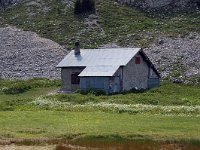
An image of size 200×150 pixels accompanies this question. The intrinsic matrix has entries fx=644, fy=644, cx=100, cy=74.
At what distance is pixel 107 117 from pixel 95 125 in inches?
210

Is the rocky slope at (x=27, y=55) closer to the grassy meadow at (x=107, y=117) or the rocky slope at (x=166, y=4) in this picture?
the grassy meadow at (x=107, y=117)

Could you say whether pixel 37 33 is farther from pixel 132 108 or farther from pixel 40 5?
pixel 132 108

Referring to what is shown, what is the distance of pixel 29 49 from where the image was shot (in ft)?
353

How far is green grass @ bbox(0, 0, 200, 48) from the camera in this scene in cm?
11144

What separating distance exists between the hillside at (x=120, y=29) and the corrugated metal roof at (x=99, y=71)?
422 inches

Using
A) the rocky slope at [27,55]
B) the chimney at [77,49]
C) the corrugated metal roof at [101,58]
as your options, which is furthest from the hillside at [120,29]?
the corrugated metal roof at [101,58]

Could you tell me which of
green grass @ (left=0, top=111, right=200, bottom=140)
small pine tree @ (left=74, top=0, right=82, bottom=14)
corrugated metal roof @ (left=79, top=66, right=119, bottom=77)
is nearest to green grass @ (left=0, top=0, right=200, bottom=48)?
small pine tree @ (left=74, top=0, right=82, bottom=14)

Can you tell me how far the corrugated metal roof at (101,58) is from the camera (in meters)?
84.9

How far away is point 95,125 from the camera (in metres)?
48.7

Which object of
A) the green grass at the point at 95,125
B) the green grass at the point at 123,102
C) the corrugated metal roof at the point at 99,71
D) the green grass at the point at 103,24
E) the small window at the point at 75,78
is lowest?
the green grass at the point at 95,125

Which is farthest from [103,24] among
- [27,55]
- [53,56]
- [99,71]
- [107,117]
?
[107,117]

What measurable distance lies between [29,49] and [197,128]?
6418 cm

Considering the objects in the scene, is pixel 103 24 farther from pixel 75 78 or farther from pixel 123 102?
pixel 123 102

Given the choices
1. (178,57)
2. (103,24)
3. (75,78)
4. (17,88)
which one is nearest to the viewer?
(17,88)
